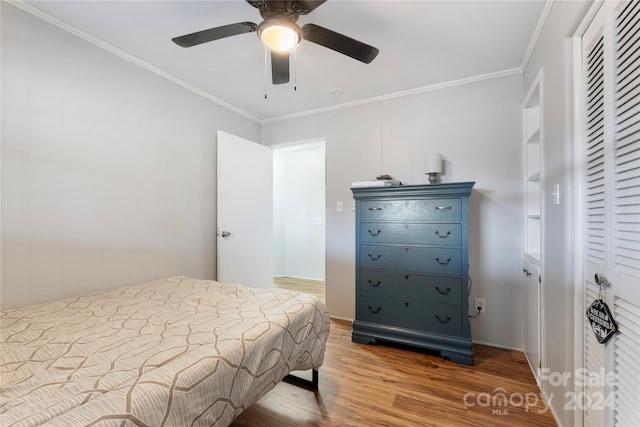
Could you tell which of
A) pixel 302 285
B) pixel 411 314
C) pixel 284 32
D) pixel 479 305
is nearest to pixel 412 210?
pixel 411 314

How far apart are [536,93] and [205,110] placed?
290cm

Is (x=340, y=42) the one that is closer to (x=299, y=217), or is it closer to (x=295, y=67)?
(x=295, y=67)

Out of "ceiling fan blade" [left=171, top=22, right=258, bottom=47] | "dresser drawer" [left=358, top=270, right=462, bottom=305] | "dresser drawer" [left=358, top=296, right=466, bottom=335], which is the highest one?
"ceiling fan blade" [left=171, top=22, right=258, bottom=47]

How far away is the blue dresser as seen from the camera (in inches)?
84.9

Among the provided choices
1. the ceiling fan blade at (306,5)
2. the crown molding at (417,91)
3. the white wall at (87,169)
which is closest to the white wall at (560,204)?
the crown molding at (417,91)

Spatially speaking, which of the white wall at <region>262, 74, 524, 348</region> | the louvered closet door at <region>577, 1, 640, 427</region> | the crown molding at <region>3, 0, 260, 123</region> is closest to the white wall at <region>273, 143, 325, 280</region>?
the white wall at <region>262, 74, 524, 348</region>

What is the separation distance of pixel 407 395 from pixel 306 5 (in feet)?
7.68

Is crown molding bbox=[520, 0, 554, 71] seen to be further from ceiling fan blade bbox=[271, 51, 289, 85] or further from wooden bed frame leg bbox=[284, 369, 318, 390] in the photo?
wooden bed frame leg bbox=[284, 369, 318, 390]

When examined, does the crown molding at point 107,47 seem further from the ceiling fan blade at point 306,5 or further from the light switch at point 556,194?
the light switch at point 556,194

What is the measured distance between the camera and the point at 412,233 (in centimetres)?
233

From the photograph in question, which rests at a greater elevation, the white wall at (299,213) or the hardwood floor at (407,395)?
the white wall at (299,213)

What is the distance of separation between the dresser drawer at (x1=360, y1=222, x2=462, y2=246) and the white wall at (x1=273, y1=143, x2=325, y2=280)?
2.48 metres

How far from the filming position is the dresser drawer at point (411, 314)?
2182 millimetres

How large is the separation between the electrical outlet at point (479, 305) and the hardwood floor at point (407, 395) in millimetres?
349
